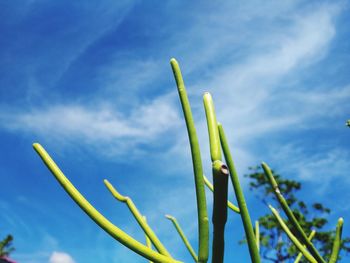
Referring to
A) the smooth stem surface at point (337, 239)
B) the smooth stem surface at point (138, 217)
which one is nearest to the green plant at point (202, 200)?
the smooth stem surface at point (138, 217)

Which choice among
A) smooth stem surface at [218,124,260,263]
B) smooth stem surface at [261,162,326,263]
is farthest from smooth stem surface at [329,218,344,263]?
smooth stem surface at [218,124,260,263]

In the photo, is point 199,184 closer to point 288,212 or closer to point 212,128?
point 212,128

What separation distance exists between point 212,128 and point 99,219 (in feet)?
0.52

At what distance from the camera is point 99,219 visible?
16.2 inches

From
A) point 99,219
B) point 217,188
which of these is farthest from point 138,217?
point 217,188

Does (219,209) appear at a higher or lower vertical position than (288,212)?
lower

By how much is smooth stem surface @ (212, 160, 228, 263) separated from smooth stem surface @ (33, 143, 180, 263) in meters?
0.07

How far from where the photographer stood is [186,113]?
42 centimetres

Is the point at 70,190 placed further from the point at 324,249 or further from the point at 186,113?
the point at 324,249

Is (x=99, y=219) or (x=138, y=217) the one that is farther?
(x=138, y=217)

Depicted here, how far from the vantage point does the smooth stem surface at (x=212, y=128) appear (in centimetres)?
36

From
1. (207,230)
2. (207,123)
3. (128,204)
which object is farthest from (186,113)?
(128,204)

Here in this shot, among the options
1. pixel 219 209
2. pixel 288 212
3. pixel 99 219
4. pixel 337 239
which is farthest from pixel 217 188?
pixel 337 239

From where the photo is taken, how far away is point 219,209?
0.36 metres
